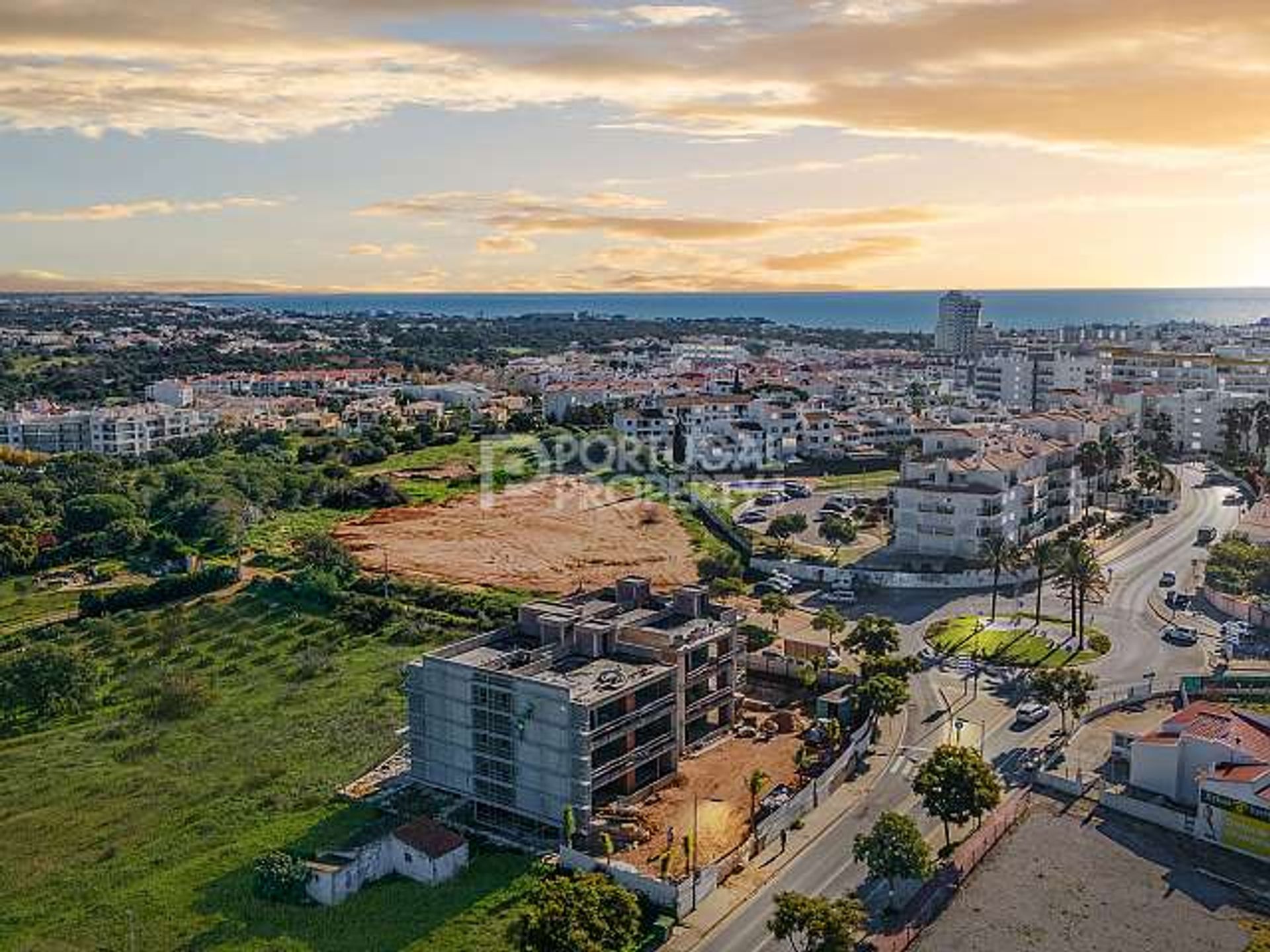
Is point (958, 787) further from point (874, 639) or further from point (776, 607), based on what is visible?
point (776, 607)

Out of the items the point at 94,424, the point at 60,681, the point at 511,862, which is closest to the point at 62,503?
the point at 94,424

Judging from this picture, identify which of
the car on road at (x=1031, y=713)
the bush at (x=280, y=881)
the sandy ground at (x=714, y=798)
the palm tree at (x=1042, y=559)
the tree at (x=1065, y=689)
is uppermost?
the palm tree at (x=1042, y=559)

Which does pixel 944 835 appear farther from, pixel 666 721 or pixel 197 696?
pixel 197 696

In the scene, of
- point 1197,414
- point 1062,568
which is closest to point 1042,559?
point 1062,568

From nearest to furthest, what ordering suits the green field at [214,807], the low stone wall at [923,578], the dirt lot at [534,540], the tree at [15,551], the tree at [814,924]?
the tree at [814,924] < the green field at [214,807] < the low stone wall at [923,578] < the dirt lot at [534,540] < the tree at [15,551]

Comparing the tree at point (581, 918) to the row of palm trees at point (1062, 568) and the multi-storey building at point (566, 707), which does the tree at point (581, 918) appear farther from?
the row of palm trees at point (1062, 568)

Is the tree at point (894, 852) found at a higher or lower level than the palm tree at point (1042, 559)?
lower

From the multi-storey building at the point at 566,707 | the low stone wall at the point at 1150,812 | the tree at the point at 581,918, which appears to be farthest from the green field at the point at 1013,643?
the tree at the point at 581,918
